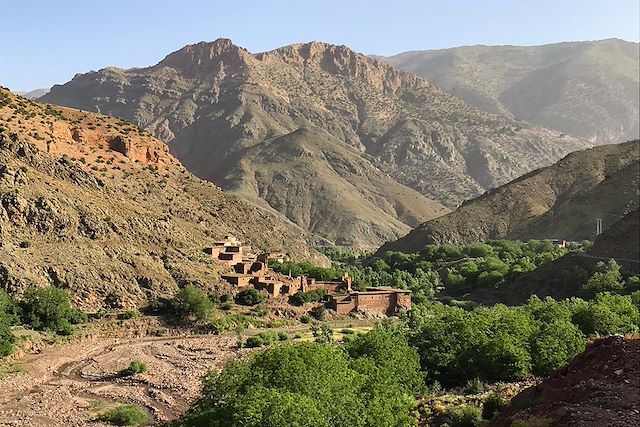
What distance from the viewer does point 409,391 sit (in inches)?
936

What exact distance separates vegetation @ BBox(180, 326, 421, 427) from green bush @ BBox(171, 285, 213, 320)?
82.1ft

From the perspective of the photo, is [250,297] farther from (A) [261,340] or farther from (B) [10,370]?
(B) [10,370]

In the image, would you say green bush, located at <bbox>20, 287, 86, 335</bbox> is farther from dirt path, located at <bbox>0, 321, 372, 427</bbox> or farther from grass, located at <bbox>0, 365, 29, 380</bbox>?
grass, located at <bbox>0, 365, 29, 380</bbox>

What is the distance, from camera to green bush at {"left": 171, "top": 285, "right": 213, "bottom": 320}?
148ft

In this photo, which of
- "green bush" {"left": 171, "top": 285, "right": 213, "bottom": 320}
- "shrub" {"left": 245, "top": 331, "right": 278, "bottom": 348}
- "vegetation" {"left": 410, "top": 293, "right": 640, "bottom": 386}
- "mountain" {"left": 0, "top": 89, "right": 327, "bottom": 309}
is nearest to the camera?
"vegetation" {"left": 410, "top": 293, "right": 640, "bottom": 386}

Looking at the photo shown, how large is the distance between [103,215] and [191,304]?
42.1 feet

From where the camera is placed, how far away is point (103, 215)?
5216 cm

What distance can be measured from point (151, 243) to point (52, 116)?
28513 millimetres

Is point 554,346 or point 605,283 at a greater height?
point 554,346

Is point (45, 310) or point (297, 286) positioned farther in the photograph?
point (297, 286)

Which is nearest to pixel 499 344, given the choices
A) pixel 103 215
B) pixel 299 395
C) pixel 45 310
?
pixel 299 395

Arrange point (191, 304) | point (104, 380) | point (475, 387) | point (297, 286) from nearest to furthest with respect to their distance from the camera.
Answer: point (475, 387), point (104, 380), point (191, 304), point (297, 286)

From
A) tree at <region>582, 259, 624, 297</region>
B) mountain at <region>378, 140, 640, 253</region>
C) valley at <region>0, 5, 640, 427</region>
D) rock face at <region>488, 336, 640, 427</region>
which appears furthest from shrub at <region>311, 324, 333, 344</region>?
mountain at <region>378, 140, 640, 253</region>

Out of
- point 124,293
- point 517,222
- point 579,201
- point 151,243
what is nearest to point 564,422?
point 124,293
